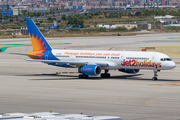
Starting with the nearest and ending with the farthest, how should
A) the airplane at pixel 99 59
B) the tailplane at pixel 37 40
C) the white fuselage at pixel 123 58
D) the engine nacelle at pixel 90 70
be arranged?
the white fuselage at pixel 123 58
the airplane at pixel 99 59
the engine nacelle at pixel 90 70
the tailplane at pixel 37 40

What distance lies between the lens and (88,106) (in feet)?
98.9

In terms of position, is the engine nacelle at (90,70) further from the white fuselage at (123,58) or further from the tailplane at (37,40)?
the tailplane at (37,40)

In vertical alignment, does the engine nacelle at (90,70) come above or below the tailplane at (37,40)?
below

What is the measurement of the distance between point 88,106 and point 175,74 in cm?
3042

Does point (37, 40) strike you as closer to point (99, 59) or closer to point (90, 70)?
point (99, 59)

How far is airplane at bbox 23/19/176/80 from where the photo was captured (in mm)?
49031

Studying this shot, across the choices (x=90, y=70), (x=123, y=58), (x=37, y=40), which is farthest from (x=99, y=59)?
(x=37, y=40)

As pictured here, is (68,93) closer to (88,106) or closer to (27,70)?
(88,106)

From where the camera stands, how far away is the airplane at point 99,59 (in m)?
49.0

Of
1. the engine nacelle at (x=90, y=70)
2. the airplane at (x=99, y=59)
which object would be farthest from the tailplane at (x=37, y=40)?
the engine nacelle at (x=90, y=70)

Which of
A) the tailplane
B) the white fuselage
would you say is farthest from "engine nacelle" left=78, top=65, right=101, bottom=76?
the tailplane

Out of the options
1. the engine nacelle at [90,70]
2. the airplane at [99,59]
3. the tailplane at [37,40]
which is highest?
the tailplane at [37,40]

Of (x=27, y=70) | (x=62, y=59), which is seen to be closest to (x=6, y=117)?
(x=62, y=59)

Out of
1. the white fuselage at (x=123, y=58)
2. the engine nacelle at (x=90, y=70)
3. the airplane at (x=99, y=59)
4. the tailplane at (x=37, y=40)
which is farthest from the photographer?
the tailplane at (x=37, y=40)
